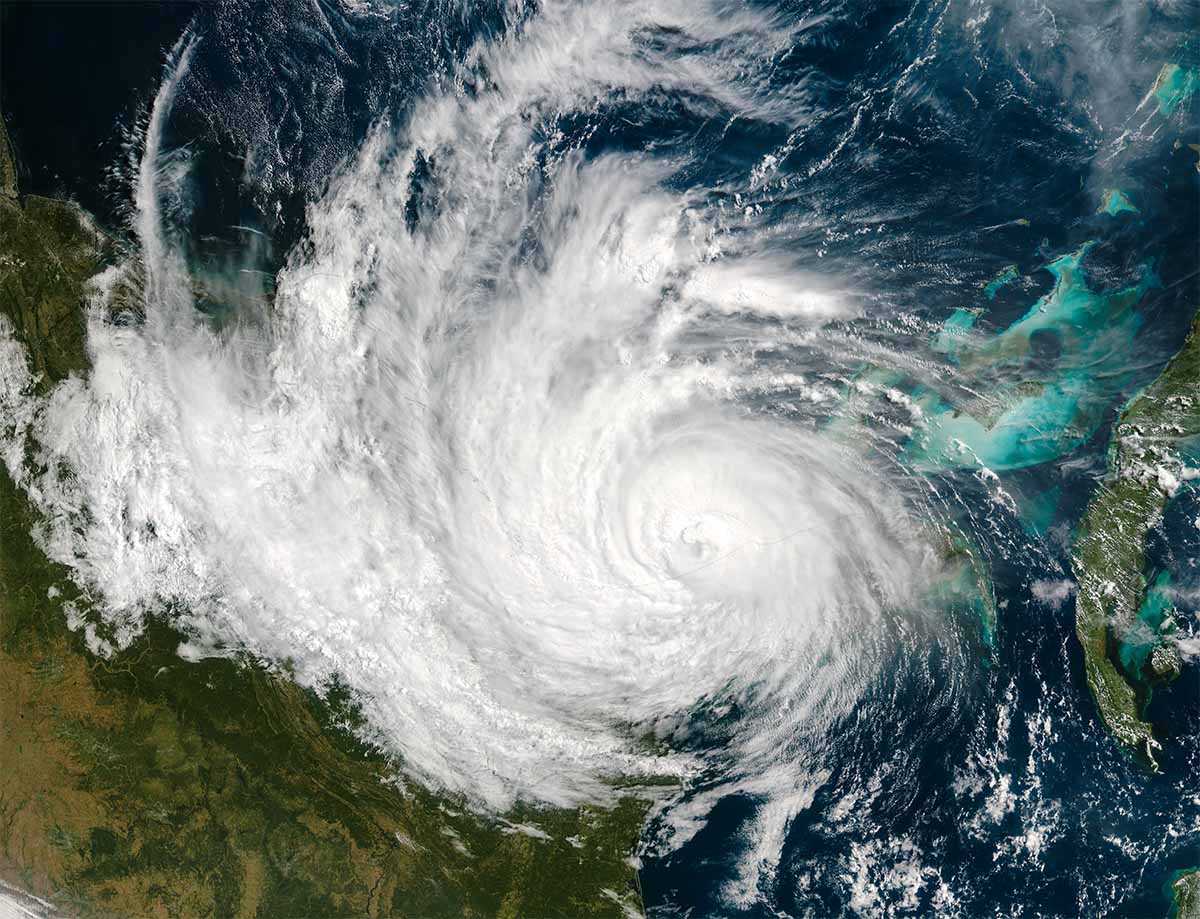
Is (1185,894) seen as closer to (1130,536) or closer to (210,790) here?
(1130,536)

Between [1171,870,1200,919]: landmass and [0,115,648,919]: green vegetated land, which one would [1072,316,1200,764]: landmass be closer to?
[1171,870,1200,919]: landmass

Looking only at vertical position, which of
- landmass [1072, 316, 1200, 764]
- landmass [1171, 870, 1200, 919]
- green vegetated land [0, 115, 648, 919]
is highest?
landmass [1072, 316, 1200, 764]

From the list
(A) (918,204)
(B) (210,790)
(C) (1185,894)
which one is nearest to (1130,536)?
(C) (1185,894)

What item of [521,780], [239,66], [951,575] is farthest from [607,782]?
[239,66]

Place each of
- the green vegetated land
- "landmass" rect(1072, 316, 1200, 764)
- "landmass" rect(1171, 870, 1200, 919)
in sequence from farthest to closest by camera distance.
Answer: the green vegetated land
"landmass" rect(1171, 870, 1200, 919)
"landmass" rect(1072, 316, 1200, 764)

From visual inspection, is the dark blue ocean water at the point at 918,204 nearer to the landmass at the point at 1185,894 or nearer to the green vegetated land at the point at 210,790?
the landmass at the point at 1185,894

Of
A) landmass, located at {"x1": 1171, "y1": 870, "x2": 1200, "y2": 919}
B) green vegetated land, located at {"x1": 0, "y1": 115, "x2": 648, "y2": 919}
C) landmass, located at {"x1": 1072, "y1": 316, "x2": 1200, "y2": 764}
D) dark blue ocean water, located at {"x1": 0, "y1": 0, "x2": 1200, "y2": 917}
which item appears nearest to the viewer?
dark blue ocean water, located at {"x1": 0, "y1": 0, "x2": 1200, "y2": 917}

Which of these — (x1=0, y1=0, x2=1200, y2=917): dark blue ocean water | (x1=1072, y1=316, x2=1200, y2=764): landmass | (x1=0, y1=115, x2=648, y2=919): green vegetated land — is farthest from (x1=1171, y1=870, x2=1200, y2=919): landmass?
(x1=0, y1=115, x2=648, y2=919): green vegetated land
